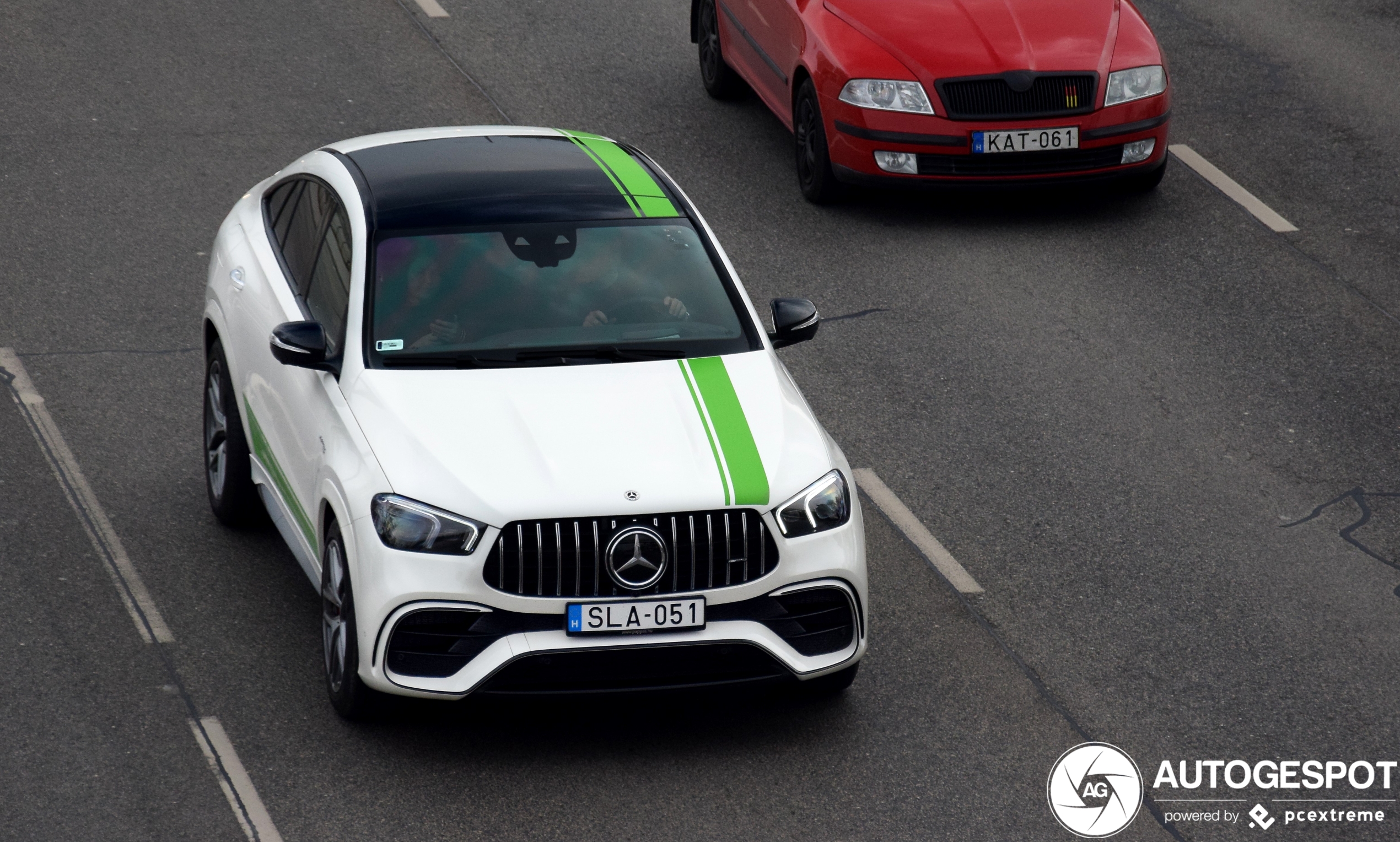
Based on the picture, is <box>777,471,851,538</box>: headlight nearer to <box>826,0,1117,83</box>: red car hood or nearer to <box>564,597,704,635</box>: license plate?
<box>564,597,704,635</box>: license plate

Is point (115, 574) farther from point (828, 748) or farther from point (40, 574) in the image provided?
point (828, 748)

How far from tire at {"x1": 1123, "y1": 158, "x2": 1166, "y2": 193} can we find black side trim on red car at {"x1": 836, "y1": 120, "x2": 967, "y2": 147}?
4.53ft

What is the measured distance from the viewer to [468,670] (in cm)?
609

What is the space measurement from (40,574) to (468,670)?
2.37m

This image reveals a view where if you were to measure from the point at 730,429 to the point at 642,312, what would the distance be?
804 millimetres

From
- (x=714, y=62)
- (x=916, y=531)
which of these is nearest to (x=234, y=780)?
(x=916, y=531)

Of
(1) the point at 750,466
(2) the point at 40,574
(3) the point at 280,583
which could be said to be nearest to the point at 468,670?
(1) the point at 750,466

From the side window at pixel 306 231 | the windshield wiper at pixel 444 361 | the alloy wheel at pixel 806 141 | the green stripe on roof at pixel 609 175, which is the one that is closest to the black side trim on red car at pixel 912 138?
the alloy wheel at pixel 806 141

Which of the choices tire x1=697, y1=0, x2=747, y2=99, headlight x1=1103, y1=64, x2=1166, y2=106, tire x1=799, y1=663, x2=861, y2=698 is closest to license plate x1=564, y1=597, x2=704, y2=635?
tire x1=799, y1=663, x2=861, y2=698

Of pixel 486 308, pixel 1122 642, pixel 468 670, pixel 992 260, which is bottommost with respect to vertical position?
pixel 992 260

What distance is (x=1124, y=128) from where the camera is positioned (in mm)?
11766

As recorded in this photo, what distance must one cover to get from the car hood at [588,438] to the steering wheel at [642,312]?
0.87 feet

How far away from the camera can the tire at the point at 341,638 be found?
20.7 feet

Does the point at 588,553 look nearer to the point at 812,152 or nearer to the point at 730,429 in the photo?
the point at 730,429
